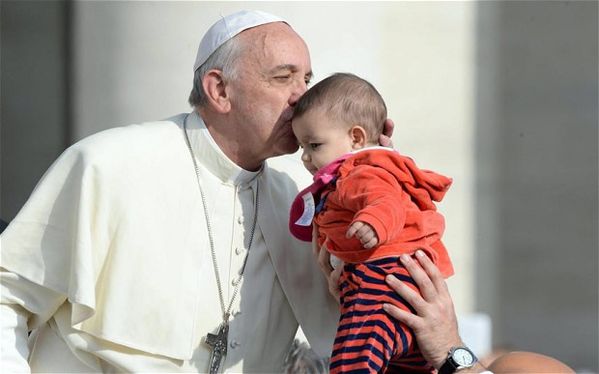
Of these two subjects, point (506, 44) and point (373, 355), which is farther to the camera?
point (506, 44)

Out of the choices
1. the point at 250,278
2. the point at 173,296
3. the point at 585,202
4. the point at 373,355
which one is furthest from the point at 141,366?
the point at 585,202

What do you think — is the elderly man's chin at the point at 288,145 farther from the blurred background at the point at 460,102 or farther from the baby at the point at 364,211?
the blurred background at the point at 460,102

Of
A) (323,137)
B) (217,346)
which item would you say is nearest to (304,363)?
(217,346)

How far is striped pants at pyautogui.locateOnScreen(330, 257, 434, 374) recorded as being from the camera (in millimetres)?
3229

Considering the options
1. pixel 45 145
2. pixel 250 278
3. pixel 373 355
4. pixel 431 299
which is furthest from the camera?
pixel 45 145

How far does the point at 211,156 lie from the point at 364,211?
0.81 m

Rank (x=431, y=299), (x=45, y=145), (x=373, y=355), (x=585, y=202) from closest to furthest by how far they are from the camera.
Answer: (x=373, y=355), (x=431, y=299), (x=45, y=145), (x=585, y=202)

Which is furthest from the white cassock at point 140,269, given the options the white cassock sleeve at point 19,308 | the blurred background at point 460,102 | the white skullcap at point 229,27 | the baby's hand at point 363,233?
the blurred background at point 460,102

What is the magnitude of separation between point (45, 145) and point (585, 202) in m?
3.26

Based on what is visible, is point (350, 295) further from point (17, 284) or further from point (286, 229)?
point (17, 284)

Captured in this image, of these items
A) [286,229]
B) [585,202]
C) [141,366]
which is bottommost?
[585,202]

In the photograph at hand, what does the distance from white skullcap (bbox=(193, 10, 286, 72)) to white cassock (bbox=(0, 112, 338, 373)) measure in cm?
25

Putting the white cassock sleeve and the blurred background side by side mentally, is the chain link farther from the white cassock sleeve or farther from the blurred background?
the blurred background

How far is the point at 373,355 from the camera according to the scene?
321 centimetres
